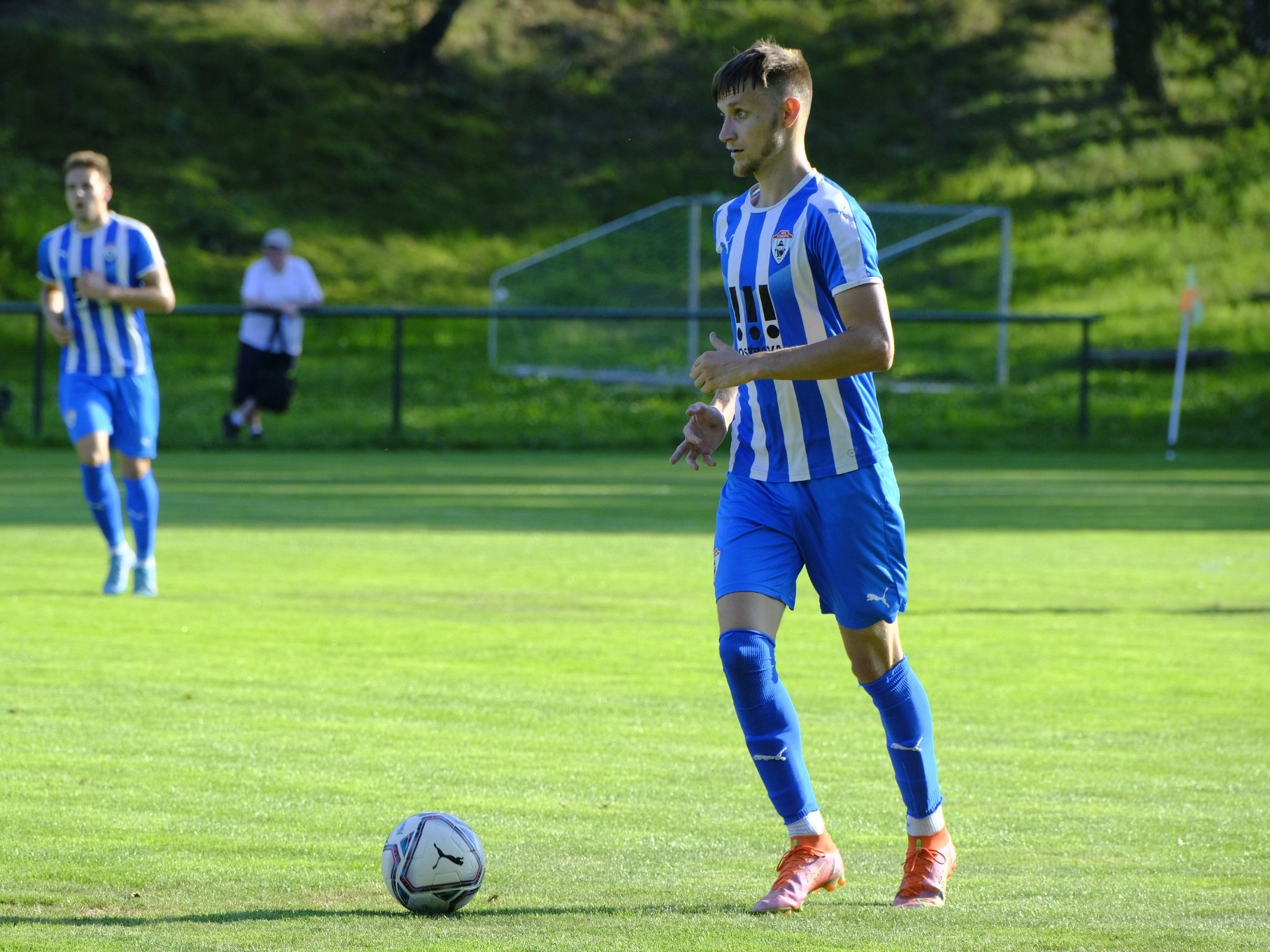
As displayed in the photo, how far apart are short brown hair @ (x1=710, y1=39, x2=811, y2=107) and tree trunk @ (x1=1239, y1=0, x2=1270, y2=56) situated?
143 feet

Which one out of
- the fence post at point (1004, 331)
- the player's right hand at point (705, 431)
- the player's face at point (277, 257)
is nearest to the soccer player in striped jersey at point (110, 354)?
the player's right hand at point (705, 431)

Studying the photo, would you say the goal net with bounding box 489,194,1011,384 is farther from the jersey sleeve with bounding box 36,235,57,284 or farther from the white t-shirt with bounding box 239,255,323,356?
the jersey sleeve with bounding box 36,235,57,284

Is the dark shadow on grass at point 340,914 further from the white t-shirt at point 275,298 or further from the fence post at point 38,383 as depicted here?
the fence post at point 38,383

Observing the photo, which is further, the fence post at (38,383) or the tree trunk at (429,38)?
the tree trunk at (429,38)

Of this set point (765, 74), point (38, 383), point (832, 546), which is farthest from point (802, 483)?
point (38, 383)

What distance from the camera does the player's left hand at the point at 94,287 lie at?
10133mm

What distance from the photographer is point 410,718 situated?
720cm

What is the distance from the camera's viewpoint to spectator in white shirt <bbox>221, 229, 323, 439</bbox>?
22469mm

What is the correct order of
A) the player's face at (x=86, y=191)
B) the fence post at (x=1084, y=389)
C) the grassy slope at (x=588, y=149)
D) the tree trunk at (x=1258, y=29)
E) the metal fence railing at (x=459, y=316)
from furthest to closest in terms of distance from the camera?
the tree trunk at (x=1258, y=29), the grassy slope at (x=588, y=149), the fence post at (x=1084, y=389), the metal fence railing at (x=459, y=316), the player's face at (x=86, y=191)

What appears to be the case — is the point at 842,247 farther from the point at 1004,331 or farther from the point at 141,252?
the point at 1004,331

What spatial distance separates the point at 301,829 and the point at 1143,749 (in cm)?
307

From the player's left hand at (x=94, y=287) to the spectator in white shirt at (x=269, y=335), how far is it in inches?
475

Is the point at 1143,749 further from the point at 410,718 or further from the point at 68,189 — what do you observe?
the point at 68,189

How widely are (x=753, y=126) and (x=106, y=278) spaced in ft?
21.1
